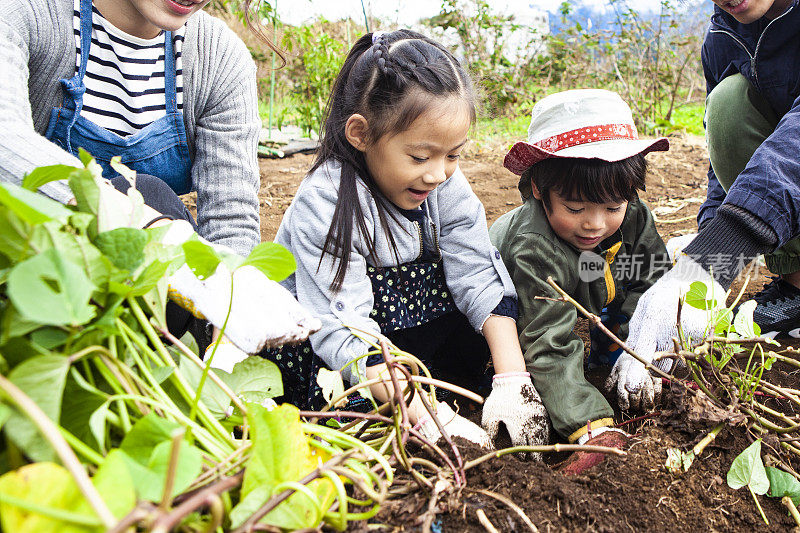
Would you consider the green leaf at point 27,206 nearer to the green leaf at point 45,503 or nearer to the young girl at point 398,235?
the green leaf at point 45,503

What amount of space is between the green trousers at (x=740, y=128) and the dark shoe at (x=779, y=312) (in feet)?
0.26

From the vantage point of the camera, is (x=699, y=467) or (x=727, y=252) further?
(x=727, y=252)

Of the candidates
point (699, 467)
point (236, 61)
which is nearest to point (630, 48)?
point (236, 61)

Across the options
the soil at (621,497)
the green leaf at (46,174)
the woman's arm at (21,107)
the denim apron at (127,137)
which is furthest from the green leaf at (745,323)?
the denim apron at (127,137)

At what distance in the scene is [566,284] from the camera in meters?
1.68

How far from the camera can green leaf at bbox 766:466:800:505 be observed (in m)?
0.98

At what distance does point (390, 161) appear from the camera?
1.47 meters

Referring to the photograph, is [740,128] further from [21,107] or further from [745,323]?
[21,107]

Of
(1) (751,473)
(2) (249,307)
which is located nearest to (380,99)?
(2) (249,307)

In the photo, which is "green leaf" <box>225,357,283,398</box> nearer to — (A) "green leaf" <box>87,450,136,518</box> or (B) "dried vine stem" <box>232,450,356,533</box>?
(B) "dried vine stem" <box>232,450,356,533</box>

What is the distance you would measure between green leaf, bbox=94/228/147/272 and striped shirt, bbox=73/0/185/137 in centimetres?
111

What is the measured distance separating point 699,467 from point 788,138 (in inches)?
41.0

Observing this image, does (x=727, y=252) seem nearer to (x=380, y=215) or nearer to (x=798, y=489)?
(x=798, y=489)

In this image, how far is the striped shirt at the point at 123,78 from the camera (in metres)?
1.56
